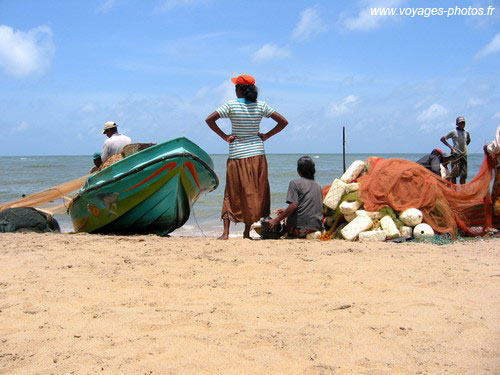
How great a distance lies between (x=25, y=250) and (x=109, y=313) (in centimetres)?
247

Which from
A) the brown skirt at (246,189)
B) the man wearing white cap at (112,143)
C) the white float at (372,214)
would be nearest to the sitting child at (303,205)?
the brown skirt at (246,189)

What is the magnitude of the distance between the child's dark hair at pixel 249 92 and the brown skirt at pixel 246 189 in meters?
0.66

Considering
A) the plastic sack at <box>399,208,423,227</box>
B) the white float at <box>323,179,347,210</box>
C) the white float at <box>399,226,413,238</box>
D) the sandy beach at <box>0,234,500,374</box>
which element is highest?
the white float at <box>323,179,347,210</box>

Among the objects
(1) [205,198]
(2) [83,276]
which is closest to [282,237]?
(2) [83,276]

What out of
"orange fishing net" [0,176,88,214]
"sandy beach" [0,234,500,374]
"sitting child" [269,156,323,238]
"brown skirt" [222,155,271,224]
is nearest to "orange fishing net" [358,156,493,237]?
"sitting child" [269,156,323,238]

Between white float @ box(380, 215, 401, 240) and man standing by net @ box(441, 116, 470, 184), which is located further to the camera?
man standing by net @ box(441, 116, 470, 184)

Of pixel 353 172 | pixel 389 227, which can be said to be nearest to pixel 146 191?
pixel 353 172

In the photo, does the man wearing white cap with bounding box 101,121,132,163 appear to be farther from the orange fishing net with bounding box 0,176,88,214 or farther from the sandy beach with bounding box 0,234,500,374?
the sandy beach with bounding box 0,234,500,374

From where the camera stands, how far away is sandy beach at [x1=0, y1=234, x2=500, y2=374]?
274cm

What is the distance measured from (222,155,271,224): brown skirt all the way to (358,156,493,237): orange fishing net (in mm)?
1216

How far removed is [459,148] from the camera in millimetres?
9789

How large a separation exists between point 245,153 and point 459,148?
17.2ft

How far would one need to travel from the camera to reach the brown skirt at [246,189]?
20.2 feet

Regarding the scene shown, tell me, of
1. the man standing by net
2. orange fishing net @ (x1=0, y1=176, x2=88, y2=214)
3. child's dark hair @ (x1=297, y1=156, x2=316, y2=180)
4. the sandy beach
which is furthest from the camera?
the man standing by net
